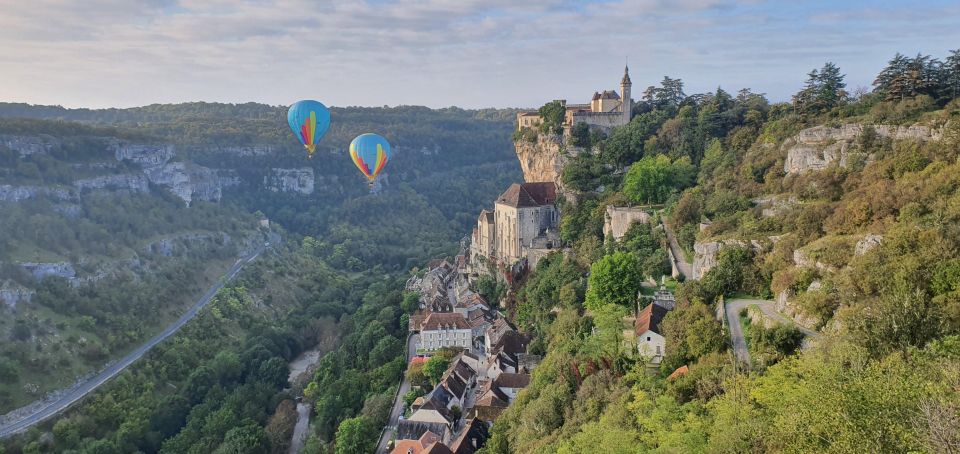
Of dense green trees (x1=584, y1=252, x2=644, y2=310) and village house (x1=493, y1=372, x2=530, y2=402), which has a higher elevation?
dense green trees (x1=584, y1=252, x2=644, y2=310)

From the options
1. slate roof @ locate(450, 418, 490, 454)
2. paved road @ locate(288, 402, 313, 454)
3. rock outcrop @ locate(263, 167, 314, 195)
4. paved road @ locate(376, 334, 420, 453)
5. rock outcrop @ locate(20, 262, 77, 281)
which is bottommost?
paved road @ locate(288, 402, 313, 454)

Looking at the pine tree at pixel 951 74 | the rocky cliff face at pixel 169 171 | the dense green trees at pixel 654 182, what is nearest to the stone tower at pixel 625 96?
the dense green trees at pixel 654 182

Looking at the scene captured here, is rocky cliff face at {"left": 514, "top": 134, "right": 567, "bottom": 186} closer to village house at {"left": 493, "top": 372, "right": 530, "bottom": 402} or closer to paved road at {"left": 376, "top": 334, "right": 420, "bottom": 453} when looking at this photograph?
paved road at {"left": 376, "top": 334, "right": 420, "bottom": 453}

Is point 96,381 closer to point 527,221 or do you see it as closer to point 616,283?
point 527,221

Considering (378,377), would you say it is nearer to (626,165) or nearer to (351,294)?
(626,165)

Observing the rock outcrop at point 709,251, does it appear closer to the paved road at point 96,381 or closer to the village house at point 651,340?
the village house at point 651,340

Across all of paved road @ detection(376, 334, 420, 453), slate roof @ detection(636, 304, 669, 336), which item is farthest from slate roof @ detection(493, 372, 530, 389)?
slate roof @ detection(636, 304, 669, 336)

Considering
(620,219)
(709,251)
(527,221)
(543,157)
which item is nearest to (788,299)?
(709,251)
